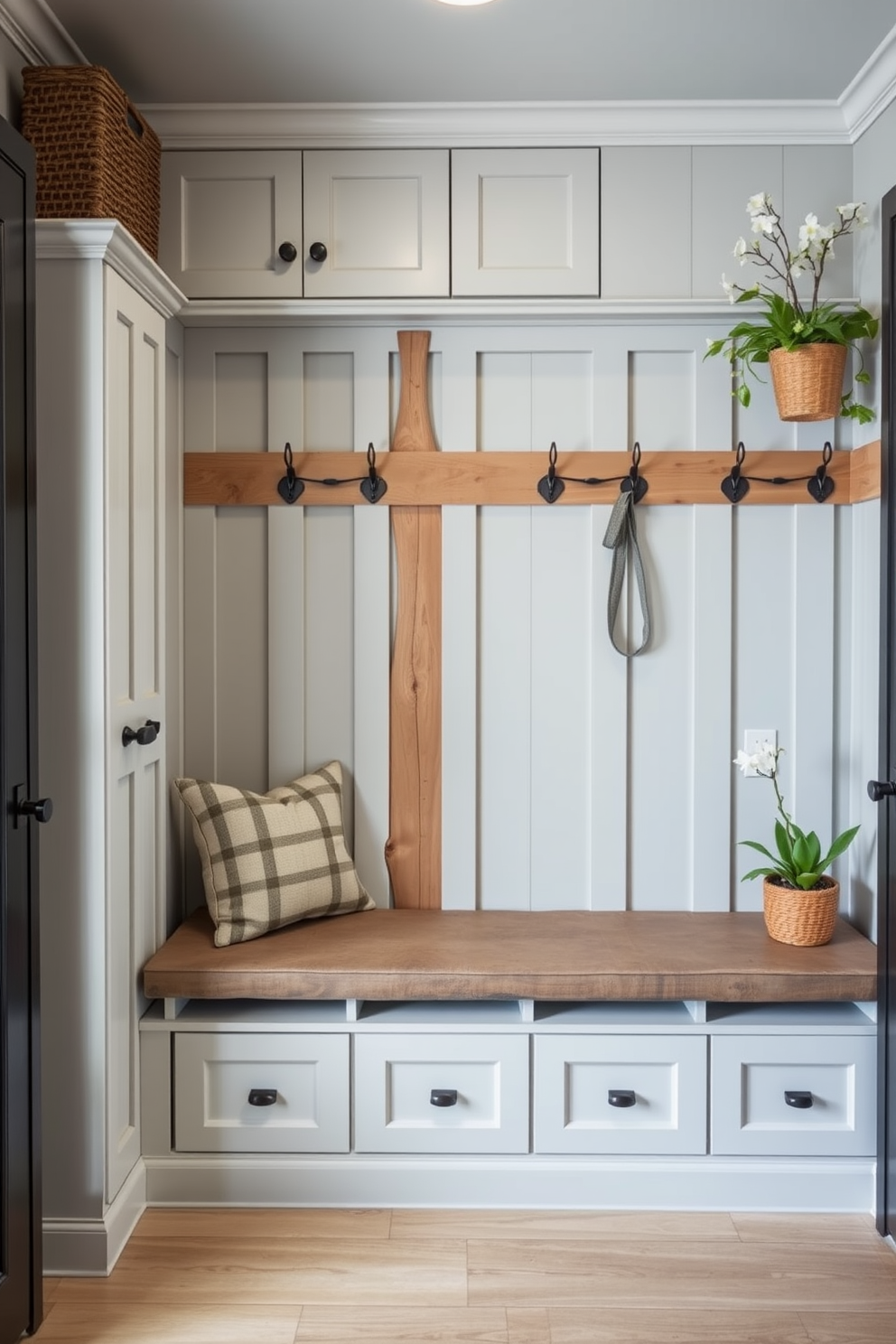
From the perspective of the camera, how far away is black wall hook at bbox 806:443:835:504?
280cm

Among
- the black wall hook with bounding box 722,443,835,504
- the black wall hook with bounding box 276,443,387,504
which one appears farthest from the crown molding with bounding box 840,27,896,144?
the black wall hook with bounding box 276,443,387,504

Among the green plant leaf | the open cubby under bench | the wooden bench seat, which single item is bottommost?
the open cubby under bench

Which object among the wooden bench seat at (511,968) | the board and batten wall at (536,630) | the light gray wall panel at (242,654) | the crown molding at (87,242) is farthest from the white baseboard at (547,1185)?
the crown molding at (87,242)

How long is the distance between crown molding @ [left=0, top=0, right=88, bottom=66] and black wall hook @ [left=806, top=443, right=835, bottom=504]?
78.4 inches

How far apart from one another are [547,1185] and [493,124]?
252cm

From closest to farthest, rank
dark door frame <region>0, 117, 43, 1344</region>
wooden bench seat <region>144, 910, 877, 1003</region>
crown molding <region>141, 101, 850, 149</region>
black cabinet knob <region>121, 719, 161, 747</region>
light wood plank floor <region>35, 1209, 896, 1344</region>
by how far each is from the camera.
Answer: dark door frame <region>0, 117, 43, 1344</region> < light wood plank floor <region>35, 1209, 896, 1344</region> < black cabinet knob <region>121, 719, 161, 747</region> < wooden bench seat <region>144, 910, 877, 1003</region> < crown molding <region>141, 101, 850, 149</region>

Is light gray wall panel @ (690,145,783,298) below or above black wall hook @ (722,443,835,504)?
above

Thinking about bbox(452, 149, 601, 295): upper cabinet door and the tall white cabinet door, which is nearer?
the tall white cabinet door

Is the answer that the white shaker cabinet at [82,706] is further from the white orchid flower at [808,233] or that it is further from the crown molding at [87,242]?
the white orchid flower at [808,233]

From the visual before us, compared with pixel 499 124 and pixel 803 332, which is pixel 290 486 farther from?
pixel 803 332

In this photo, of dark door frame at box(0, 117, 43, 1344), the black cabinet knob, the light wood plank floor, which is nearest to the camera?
dark door frame at box(0, 117, 43, 1344)

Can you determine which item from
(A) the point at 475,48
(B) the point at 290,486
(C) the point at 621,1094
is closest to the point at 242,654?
(B) the point at 290,486

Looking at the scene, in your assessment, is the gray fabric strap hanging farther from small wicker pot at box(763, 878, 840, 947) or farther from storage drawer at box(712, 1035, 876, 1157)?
storage drawer at box(712, 1035, 876, 1157)

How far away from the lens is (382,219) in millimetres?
2756
